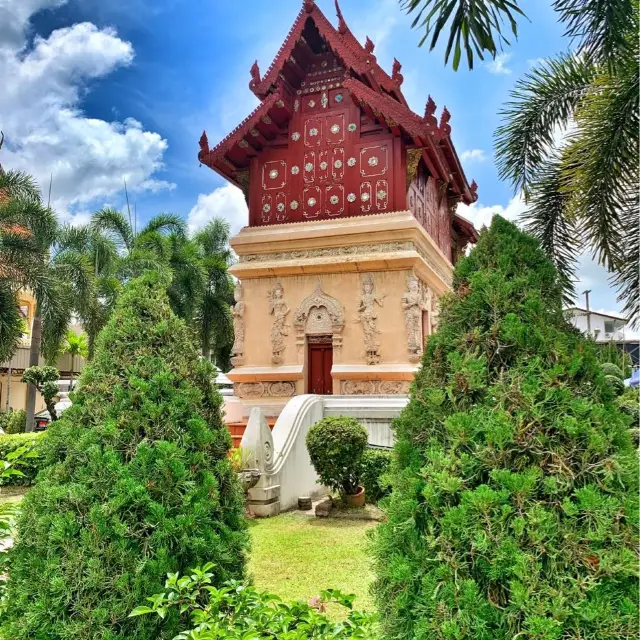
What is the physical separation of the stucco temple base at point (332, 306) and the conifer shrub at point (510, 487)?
1222 cm

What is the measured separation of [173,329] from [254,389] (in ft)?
43.0

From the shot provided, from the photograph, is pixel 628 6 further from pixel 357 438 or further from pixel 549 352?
pixel 357 438

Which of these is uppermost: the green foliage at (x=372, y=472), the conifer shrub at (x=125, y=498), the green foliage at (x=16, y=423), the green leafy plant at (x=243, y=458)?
the conifer shrub at (x=125, y=498)

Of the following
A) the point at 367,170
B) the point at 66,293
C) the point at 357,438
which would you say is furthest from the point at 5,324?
the point at 357,438

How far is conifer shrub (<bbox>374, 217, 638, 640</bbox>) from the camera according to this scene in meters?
1.75

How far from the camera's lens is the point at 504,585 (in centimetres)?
181

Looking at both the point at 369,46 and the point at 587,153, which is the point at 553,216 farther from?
the point at 369,46

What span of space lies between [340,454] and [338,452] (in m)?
0.05

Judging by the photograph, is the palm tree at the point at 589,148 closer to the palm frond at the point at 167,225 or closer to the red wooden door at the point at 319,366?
the red wooden door at the point at 319,366

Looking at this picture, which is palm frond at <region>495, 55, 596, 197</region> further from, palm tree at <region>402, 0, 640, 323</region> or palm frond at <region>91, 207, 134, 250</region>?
palm frond at <region>91, 207, 134, 250</region>

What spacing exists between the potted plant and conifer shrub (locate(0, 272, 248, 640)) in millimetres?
4956

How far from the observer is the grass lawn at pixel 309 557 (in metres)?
4.80

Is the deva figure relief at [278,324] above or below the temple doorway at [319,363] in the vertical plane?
above

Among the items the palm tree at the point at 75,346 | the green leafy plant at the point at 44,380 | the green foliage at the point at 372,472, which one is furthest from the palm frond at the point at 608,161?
the palm tree at the point at 75,346
